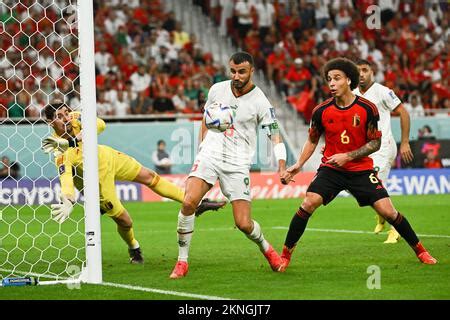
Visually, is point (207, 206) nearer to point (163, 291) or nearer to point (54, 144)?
point (54, 144)

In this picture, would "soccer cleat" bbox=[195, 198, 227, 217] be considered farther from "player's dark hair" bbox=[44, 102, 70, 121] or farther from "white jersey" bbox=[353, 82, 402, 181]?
"white jersey" bbox=[353, 82, 402, 181]

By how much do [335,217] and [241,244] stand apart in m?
4.60

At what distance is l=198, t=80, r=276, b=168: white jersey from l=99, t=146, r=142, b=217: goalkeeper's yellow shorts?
4.59 feet

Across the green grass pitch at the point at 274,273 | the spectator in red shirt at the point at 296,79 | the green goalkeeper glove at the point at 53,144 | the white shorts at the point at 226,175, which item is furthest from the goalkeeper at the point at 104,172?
the spectator in red shirt at the point at 296,79

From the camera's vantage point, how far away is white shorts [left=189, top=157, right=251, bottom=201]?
31.1 ft

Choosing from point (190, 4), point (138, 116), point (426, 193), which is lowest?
point (426, 193)

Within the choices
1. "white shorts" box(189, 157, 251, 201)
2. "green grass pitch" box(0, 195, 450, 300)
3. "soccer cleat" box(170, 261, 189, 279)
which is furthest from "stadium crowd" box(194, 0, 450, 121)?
"soccer cleat" box(170, 261, 189, 279)

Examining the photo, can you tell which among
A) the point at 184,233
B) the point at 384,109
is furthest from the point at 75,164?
the point at 384,109

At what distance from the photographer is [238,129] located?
963cm

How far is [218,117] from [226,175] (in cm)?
61
